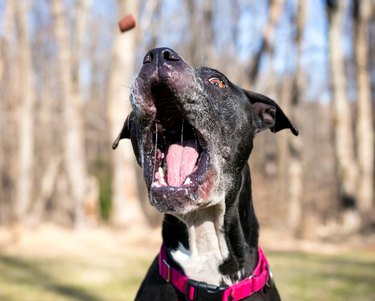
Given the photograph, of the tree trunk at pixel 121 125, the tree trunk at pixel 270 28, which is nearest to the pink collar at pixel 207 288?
the tree trunk at pixel 121 125

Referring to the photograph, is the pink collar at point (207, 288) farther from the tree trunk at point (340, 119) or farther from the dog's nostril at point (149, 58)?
the tree trunk at point (340, 119)

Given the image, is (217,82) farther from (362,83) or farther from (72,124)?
(362,83)

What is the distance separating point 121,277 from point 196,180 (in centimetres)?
570

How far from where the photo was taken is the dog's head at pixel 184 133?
2646mm

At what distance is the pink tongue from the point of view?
2814mm

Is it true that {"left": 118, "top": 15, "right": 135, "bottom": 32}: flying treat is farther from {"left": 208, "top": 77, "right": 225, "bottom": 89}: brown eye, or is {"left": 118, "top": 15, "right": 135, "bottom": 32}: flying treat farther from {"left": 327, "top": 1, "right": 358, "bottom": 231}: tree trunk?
{"left": 327, "top": 1, "right": 358, "bottom": 231}: tree trunk

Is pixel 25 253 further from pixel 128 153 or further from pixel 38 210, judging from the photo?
pixel 38 210

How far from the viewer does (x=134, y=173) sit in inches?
564

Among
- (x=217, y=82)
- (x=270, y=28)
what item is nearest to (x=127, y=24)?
(x=217, y=82)

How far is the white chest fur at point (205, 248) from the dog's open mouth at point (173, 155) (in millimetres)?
259

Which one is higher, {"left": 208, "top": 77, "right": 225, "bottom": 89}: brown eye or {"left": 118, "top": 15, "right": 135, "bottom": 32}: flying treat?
{"left": 118, "top": 15, "right": 135, "bottom": 32}: flying treat

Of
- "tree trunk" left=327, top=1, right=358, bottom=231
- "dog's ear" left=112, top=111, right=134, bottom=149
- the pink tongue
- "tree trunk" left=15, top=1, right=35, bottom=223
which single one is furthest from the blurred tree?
the pink tongue

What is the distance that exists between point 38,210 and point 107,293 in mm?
9426

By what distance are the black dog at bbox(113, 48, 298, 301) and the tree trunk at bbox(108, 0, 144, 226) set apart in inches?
398
